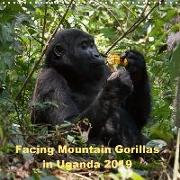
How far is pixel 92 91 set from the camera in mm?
5602

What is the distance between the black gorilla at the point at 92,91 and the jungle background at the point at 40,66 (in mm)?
181

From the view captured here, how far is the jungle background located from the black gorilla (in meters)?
0.18

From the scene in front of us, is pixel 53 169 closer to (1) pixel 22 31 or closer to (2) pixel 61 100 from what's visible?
(2) pixel 61 100

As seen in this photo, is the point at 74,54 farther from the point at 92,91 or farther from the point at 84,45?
the point at 92,91

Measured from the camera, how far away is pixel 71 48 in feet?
19.4

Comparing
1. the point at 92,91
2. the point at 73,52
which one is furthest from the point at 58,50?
the point at 92,91

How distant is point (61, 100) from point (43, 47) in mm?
1308

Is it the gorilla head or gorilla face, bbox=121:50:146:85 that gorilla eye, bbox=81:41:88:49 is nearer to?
the gorilla head

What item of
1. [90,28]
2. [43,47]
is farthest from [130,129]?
[90,28]

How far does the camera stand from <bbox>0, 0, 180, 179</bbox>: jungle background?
3.05 m

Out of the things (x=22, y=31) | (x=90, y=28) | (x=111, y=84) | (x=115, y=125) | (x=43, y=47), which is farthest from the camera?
(x=90, y=28)

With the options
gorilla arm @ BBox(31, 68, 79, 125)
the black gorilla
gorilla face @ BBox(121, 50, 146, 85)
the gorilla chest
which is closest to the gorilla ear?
the black gorilla

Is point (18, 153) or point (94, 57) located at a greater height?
point (94, 57)

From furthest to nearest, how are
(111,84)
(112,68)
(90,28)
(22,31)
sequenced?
(90,28) → (22,31) → (112,68) → (111,84)
